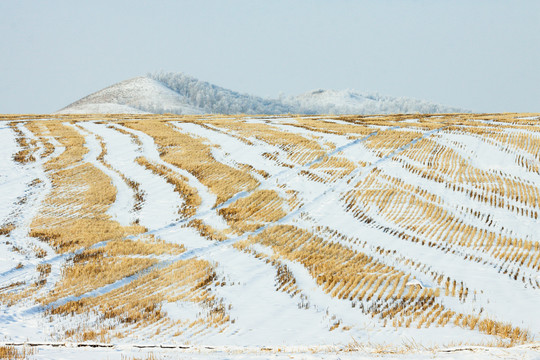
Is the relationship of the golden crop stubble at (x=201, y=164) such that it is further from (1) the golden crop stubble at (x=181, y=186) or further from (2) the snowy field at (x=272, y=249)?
(1) the golden crop stubble at (x=181, y=186)

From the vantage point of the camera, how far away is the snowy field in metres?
11.4

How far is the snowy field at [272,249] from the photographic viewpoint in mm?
11383

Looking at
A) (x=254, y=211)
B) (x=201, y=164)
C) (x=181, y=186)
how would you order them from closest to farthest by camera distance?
(x=254, y=211)
(x=181, y=186)
(x=201, y=164)

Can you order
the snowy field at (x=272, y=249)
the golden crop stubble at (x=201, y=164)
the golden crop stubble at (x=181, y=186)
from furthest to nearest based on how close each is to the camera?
the golden crop stubble at (x=201, y=164), the golden crop stubble at (x=181, y=186), the snowy field at (x=272, y=249)

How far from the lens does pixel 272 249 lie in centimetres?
1920

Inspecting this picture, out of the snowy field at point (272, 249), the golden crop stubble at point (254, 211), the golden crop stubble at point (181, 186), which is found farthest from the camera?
the golden crop stubble at point (181, 186)

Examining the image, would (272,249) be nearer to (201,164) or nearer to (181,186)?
(181,186)

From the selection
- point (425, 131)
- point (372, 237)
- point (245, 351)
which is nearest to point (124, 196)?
point (372, 237)

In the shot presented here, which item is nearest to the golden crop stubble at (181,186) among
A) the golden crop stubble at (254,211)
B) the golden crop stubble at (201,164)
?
the golden crop stubble at (201,164)

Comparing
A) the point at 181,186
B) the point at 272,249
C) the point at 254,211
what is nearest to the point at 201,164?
the point at 181,186

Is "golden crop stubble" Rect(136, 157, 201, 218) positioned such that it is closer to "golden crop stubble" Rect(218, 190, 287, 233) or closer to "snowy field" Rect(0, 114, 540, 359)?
"snowy field" Rect(0, 114, 540, 359)

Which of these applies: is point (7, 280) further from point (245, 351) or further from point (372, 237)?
point (372, 237)

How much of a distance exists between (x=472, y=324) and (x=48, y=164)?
100 feet

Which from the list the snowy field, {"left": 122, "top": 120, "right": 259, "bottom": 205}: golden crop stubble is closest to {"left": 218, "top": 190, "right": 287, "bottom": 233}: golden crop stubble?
the snowy field
